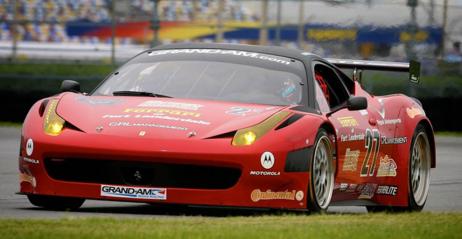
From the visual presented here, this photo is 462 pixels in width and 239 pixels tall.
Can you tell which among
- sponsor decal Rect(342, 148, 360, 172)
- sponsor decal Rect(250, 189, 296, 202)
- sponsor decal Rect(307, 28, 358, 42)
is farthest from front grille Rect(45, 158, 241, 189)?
sponsor decal Rect(307, 28, 358, 42)

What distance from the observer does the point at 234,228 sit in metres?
7.83

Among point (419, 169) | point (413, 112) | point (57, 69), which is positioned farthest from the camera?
point (57, 69)

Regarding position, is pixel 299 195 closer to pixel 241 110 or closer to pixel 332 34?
pixel 241 110

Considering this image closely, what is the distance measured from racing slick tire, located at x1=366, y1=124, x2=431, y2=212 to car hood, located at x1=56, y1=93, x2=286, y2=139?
6.89ft

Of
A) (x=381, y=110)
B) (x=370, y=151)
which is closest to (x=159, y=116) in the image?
(x=370, y=151)

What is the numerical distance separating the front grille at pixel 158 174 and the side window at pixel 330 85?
1.80 meters

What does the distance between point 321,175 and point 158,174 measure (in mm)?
1295

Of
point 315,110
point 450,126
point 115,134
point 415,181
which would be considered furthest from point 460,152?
point 115,134

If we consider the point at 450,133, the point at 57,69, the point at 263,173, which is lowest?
the point at 450,133

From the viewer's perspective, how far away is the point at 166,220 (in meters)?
8.29

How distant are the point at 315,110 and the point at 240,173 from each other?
115 centimetres

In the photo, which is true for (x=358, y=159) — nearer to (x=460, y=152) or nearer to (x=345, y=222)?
(x=345, y=222)

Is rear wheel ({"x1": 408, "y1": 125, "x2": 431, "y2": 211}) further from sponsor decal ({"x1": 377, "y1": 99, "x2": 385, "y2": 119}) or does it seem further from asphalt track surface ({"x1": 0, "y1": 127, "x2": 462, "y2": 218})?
sponsor decal ({"x1": 377, "y1": 99, "x2": 385, "y2": 119})

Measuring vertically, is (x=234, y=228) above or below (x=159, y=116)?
below
